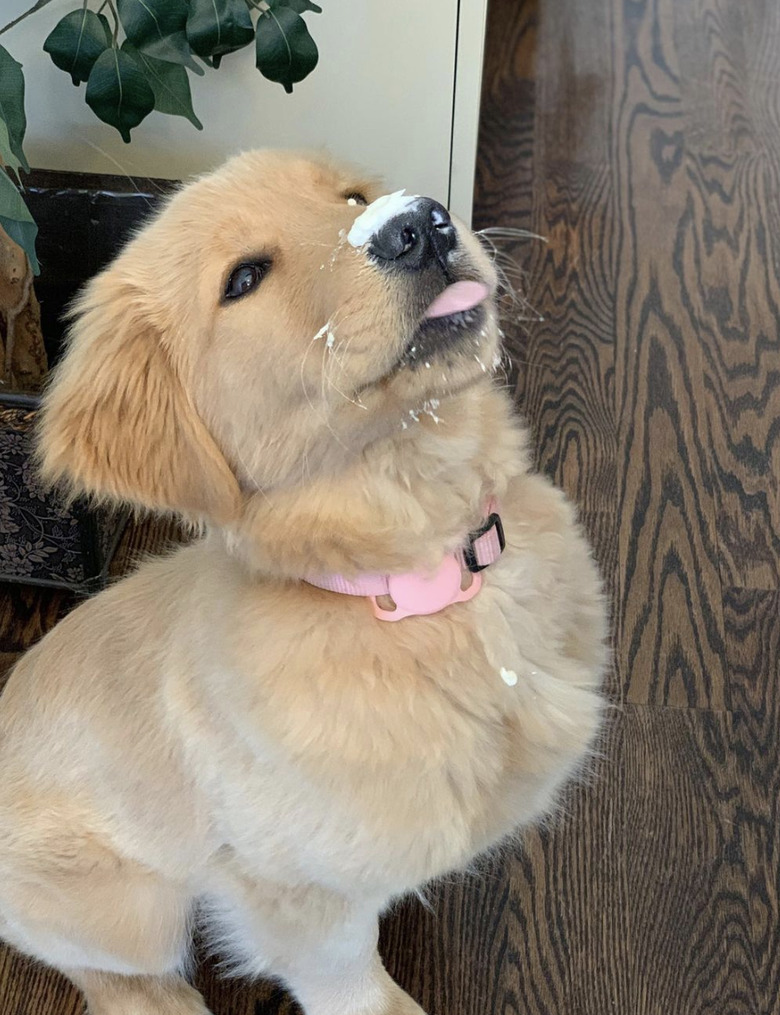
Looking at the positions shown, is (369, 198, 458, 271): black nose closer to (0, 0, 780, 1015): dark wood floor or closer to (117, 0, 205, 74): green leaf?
(117, 0, 205, 74): green leaf

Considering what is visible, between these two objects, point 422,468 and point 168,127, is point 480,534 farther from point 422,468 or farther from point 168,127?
point 168,127

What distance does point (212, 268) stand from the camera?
105 centimetres

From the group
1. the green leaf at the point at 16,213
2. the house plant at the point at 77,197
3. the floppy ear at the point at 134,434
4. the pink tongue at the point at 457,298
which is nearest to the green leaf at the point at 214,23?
the house plant at the point at 77,197

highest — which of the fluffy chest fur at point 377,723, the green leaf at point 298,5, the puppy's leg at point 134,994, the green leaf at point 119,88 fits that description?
the green leaf at point 298,5

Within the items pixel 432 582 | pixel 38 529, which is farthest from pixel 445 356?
pixel 38 529

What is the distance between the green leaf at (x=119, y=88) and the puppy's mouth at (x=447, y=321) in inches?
33.5

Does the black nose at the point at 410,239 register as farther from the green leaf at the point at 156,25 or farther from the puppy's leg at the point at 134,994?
the puppy's leg at the point at 134,994

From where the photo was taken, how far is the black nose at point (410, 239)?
37.9 inches

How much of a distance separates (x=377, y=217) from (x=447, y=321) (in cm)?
11

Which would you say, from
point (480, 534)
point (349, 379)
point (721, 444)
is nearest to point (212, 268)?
point (349, 379)

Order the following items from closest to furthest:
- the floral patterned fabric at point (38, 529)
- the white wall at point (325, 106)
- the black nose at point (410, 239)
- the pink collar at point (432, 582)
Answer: the black nose at point (410, 239), the pink collar at point (432, 582), the floral patterned fabric at point (38, 529), the white wall at point (325, 106)

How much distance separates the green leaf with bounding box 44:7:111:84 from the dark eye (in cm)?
77

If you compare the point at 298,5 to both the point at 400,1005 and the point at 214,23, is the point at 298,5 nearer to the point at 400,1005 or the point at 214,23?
the point at 214,23

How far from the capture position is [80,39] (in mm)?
1606
